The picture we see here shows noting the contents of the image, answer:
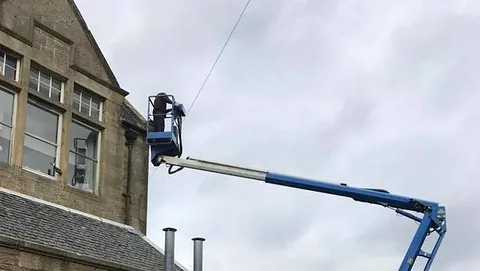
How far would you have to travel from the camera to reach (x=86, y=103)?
715 inches

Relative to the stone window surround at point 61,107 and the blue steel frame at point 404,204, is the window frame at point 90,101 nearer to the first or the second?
the stone window surround at point 61,107

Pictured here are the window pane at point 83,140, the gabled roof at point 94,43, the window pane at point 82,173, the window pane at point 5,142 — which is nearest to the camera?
the window pane at point 5,142

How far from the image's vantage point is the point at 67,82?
Answer: 17.4 metres

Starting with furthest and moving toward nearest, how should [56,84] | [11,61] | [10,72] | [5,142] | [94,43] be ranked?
1. [94,43]
2. [56,84]
3. [11,61]
4. [10,72]
5. [5,142]

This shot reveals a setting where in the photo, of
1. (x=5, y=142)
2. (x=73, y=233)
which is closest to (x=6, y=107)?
(x=5, y=142)

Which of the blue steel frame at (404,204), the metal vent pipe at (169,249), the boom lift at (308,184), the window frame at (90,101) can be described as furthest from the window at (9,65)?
the blue steel frame at (404,204)

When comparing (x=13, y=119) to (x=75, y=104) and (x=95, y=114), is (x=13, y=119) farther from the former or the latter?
(x=95, y=114)

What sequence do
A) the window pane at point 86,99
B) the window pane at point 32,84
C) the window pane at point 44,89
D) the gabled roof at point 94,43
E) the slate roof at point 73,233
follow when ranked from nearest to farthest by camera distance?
the slate roof at point 73,233, the window pane at point 32,84, the window pane at point 44,89, the window pane at point 86,99, the gabled roof at point 94,43

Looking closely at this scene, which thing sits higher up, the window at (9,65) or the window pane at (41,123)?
the window at (9,65)

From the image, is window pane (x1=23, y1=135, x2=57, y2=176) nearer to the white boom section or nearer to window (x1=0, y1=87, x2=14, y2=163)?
window (x1=0, y1=87, x2=14, y2=163)

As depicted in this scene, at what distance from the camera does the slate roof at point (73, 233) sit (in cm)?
1365

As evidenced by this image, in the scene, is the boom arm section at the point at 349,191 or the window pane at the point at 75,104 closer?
the boom arm section at the point at 349,191

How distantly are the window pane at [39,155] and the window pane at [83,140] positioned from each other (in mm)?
735

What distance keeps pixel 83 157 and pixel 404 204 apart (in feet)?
23.6
